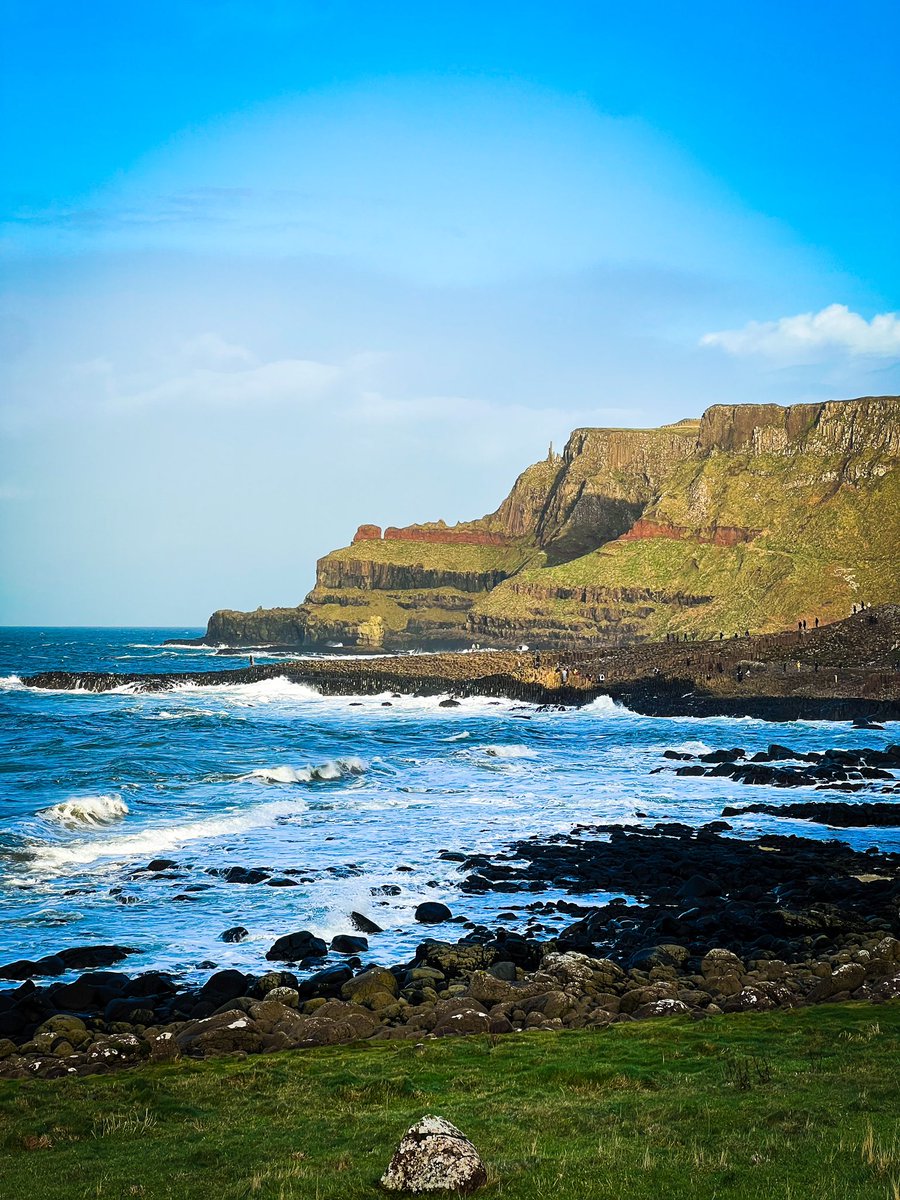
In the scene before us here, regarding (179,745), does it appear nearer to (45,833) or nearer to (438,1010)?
(45,833)

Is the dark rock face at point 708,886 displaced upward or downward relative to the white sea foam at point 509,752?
upward

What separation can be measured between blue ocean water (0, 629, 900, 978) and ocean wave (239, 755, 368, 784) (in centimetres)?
13

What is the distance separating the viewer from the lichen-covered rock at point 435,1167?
8.34 m

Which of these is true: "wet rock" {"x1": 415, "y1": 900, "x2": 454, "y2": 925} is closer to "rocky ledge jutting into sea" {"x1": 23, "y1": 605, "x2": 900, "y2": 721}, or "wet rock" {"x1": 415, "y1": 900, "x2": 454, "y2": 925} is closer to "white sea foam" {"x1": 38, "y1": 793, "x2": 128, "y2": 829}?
"white sea foam" {"x1": 38, "y1": 793, "x2": 128, "y2": 829}

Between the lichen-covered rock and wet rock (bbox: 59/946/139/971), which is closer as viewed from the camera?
the lichen-covered rock

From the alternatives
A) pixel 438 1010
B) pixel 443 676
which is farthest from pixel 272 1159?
pixel 443 676

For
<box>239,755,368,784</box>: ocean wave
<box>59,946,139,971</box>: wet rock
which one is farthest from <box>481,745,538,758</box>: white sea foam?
<box>59,946,139,971</box>: wet rock

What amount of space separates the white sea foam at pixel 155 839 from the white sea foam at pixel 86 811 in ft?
7.20

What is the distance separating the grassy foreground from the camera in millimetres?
8633

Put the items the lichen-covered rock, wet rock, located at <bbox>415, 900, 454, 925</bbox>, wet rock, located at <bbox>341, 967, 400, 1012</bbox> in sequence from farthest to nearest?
wet rock, located at <bbox>415, 900, 454, 925</bbox> → wet rock, located at <bbox>341, 967, 400, 1012</bbox> → the lichen-covered rock

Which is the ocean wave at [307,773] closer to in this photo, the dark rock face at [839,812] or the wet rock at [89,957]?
the dark rock face at [839,812]

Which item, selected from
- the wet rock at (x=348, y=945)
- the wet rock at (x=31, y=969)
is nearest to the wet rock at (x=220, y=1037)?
the wet rock at (x=31, y=969)

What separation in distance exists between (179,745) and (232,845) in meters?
23.3

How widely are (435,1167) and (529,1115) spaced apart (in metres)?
2.54
